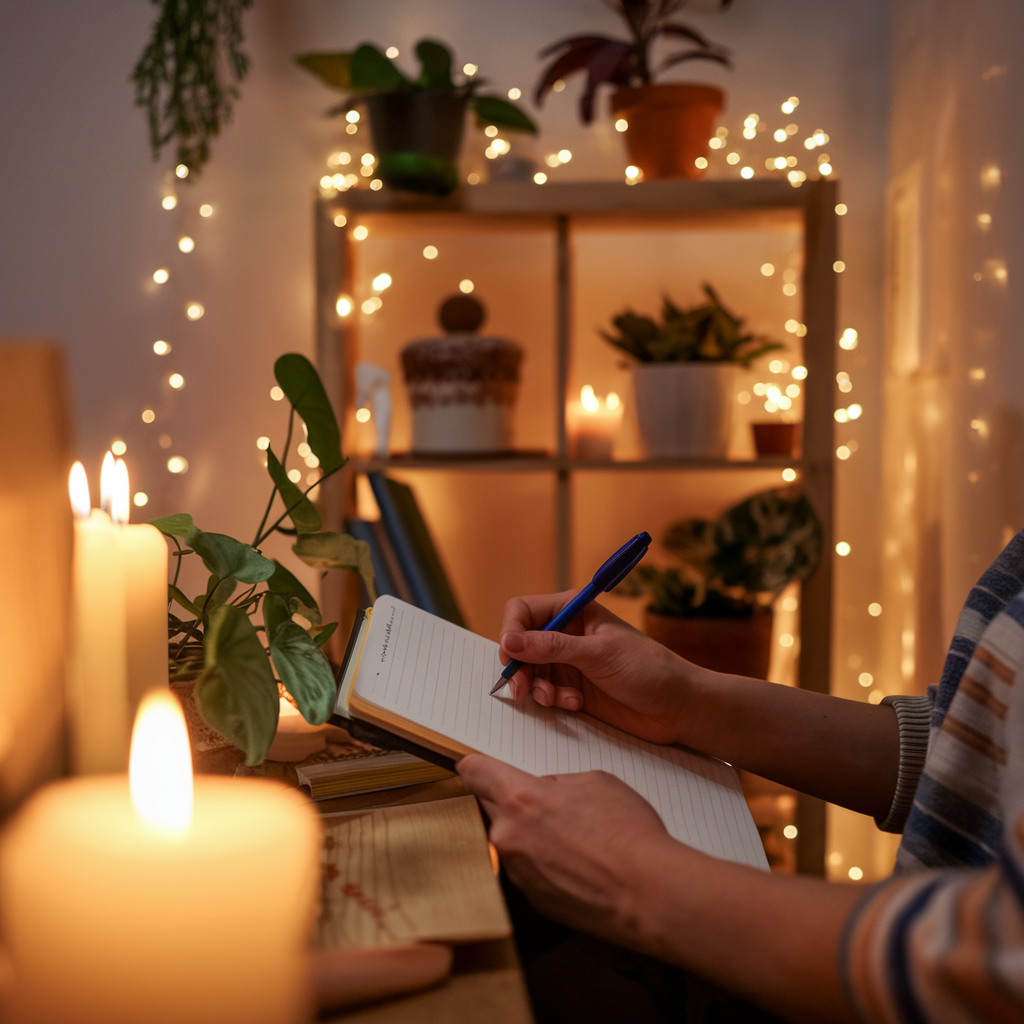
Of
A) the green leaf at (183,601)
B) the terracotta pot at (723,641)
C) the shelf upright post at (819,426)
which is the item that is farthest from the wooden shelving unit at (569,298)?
the green leaf at (183,601)

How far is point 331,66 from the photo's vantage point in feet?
4.89

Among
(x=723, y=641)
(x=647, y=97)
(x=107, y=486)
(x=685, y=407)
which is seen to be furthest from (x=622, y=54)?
(x=107, y=486)

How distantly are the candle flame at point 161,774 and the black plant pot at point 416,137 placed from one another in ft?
4.29

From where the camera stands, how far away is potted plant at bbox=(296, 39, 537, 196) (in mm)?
1429

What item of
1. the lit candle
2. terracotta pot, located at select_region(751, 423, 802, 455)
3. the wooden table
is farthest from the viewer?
terracotta pot, located at select_region(751, 423, 802, 455)

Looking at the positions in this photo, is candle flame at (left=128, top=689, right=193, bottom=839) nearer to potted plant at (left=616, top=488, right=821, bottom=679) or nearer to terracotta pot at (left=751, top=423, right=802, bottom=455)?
potted plant at (left=616, top=488, right=821, bottom=679)

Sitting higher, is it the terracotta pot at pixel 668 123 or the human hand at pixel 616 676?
the terracotta pot at pixel 668 123

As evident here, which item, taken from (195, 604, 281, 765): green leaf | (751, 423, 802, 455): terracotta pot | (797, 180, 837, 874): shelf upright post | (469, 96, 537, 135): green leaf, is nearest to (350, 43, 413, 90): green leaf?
(469, 96, 537, 135): green leaf

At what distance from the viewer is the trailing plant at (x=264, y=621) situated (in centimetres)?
47

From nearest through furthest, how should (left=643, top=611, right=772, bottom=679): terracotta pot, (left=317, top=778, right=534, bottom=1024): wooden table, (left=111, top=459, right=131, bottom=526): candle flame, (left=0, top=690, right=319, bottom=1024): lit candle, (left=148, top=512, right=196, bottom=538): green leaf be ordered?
(left=0, top=690, right=319, bottom=1024): lit candle, (left=317, top=778, right=534, bottom=1024): wooden table, (left=111, top=459, right=131, bottom=526): candle flame, (left=148, top=512, right=196, bottom=538): green leaf, (left=643, top=611, right=772, bottom=679): terracotta pot

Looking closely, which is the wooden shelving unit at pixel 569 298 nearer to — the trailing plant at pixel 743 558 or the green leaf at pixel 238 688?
the trailing plant at pixel 743 558

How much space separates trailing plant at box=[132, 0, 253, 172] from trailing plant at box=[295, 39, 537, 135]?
0.18 metres

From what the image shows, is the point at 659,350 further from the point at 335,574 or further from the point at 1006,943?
the point at 1006,943

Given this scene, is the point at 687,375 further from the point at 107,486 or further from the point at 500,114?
the point at 107,486
